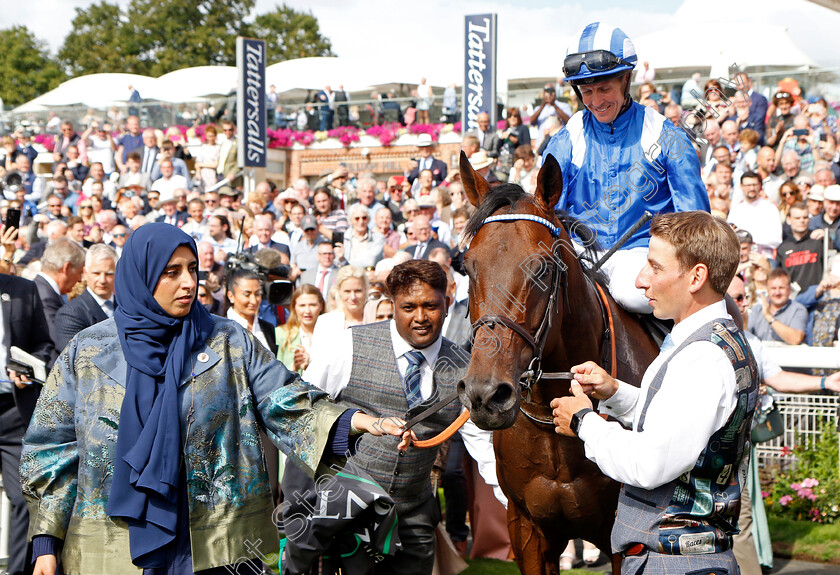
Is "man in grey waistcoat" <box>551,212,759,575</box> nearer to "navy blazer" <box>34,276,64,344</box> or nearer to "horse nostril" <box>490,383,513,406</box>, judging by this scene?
"horse nostril" <box>490,383,513,406</box>

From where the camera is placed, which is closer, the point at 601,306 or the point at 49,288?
the point at 601,306

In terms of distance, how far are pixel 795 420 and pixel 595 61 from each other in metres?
3.96

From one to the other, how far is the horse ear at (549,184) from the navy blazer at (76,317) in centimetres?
310

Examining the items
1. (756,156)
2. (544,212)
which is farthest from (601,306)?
(756,156)

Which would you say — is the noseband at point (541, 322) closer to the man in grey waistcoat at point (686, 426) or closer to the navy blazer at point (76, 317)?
the man in grey waistcoat at point (686, 426)

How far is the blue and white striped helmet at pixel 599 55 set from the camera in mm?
3623

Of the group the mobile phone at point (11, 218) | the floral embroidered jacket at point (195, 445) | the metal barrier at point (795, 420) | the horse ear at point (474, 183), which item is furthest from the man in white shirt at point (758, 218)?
the floral embroidered jacket at point (195, 445)

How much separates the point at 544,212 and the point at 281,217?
30.8ft

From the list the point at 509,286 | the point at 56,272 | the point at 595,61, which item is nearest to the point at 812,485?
the point at 595,61

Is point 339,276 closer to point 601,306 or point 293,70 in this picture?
point 601,306

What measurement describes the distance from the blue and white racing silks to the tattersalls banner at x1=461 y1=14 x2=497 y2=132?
1087 cm

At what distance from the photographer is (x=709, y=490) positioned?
245 cm

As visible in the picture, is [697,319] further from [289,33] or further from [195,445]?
[289,33]

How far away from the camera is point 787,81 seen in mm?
11875
